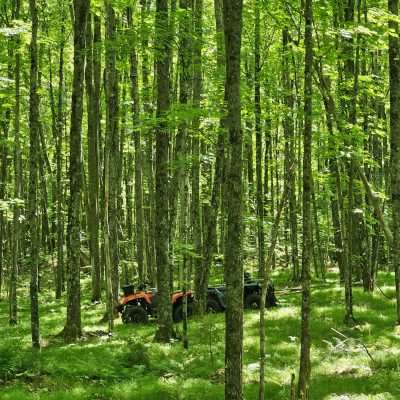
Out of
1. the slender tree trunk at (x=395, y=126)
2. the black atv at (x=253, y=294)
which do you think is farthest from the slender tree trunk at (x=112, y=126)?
the slender tree trunk at (x=395, y=126)

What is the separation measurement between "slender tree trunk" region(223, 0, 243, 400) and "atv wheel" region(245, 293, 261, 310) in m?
10.3

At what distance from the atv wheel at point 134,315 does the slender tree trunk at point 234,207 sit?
9.22m

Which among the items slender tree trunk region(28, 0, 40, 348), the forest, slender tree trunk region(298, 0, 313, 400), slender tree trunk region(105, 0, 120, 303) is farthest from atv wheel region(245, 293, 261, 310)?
slender tree trunk region(298, 0, 313, 400)

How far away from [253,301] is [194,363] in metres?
6.74

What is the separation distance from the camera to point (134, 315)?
54.3 feet

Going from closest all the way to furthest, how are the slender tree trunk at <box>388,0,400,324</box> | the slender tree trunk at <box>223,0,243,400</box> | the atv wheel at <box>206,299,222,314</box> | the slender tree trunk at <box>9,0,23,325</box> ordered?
the slender tree trunk at <box>223,0,243,400</box> < the slender tree trunk at <box>388,0,400,324</box> < the slender tree trunk at <box>9,0,23,325</box> < the atv wheel at <box>206,299,222,314</box>

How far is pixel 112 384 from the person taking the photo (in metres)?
10.0

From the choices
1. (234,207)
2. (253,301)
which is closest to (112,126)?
(253,301)

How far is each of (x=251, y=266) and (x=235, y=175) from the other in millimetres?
29580

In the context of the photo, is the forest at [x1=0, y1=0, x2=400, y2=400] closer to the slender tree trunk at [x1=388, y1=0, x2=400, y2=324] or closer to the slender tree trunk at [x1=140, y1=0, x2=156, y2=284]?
the slender tree trunk at [x1=388, y1=0, x2=400, y2=324]

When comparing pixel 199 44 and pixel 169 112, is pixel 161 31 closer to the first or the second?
pixel 199 44

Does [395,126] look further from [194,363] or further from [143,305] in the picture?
[143,305]

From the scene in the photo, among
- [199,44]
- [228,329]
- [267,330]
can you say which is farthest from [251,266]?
[228,329]

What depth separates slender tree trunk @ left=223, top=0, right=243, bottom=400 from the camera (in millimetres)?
7480
